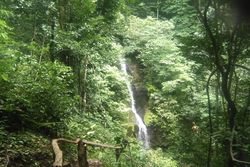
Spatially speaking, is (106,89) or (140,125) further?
(140,125)

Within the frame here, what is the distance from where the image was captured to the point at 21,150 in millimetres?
5902

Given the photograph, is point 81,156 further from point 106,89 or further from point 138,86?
point 138,86

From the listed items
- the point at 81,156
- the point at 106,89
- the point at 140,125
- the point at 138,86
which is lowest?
the point at 140,125

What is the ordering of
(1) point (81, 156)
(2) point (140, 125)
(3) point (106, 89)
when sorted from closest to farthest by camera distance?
(1) point (81, 156)
(3) point (106, 89)
(2) point (140, 125)

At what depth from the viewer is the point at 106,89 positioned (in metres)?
13.0

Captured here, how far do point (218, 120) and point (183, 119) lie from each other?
4682 mm

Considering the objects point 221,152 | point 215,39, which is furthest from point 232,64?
point 221,152

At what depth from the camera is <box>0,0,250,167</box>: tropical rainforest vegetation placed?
238 inches

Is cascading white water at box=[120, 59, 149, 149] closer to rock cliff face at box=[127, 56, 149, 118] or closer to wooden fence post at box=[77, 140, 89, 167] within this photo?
rock cliff face at box=[127, 56, 149, 118]

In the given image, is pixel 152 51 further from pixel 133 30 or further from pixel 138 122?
pixel 138 122

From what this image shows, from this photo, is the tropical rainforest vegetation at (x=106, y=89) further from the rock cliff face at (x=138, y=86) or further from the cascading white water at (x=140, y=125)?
the cascading white water at (x=140, y=125)

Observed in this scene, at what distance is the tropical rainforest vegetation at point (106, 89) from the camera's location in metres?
6.05

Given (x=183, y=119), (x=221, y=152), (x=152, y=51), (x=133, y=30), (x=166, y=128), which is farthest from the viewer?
(x=133, y=30)

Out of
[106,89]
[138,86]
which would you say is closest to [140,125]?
[138,86]
